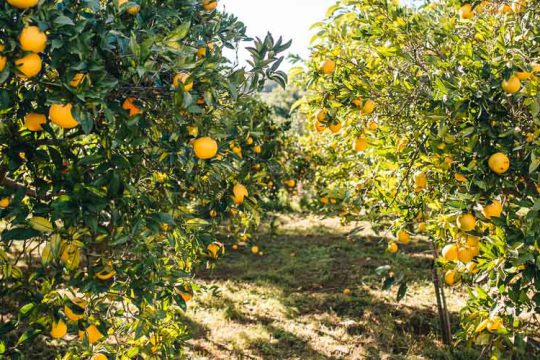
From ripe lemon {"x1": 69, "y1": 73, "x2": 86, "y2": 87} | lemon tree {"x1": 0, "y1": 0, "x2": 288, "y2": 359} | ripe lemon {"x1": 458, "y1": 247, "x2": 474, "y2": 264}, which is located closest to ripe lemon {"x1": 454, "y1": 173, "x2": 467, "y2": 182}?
ripe lemon {"x1": 458, "y1": 247, "x2": 474, "y2": 264}

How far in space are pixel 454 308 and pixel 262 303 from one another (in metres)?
2.49

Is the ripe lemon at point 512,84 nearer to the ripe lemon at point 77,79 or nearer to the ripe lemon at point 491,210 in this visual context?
the ripe lemon at point 491,210

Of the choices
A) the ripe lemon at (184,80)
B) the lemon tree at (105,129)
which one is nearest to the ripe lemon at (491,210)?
the lemon tree at (105,129)

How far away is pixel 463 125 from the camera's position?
1908 millimetres

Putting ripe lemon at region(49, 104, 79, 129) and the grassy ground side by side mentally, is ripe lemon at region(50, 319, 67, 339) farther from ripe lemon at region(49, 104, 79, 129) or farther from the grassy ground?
the grassy ground

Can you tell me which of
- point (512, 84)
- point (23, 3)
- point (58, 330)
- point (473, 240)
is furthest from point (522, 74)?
point (58, 330)

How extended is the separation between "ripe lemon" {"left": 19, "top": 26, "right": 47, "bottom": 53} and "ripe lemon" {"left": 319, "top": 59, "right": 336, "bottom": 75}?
1490 millimetres

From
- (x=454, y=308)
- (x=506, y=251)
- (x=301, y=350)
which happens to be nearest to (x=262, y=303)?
(x=301, y=350)

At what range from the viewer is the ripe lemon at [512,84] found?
1.68m

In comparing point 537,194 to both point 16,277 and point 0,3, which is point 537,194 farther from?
point 16,277

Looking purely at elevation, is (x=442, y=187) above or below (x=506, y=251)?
above

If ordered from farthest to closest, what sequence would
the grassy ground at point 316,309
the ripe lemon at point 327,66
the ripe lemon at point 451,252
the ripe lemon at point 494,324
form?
the grassy ground at point 316,309
the ripe lemon at point 327,66
the ripe lemon at point 451,252
the ripe lemon at point 494,324

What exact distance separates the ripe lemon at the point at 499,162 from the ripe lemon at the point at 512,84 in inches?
10.4

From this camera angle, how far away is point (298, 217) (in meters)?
12.6
